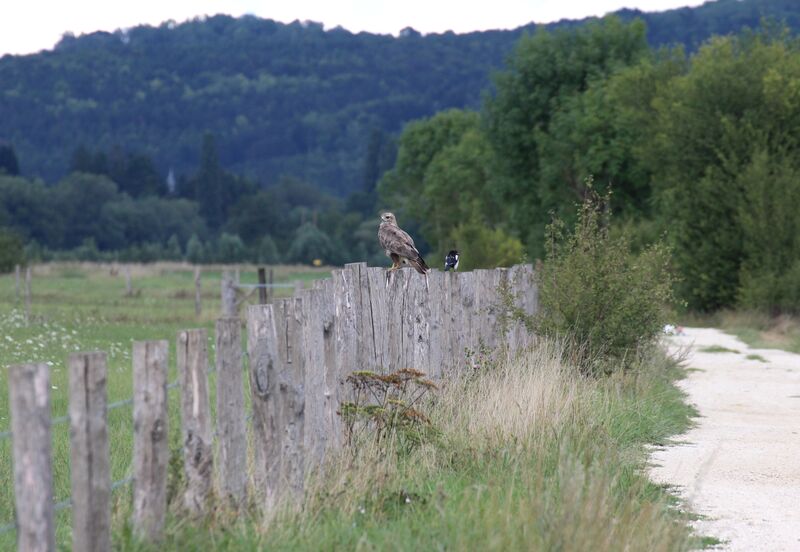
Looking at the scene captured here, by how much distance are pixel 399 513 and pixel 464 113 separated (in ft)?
282

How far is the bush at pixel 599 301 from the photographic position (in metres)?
15.3

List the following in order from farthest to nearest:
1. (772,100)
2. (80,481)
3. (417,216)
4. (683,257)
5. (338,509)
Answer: (417,216), (683,257), (772,100), (338,509), (80,481)

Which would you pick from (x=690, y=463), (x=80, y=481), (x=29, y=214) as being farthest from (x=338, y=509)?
(x=29, y=214)

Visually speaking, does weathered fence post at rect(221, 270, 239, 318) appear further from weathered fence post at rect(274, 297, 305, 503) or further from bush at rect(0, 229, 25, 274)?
bush at rect(0, 229, 25, 274)

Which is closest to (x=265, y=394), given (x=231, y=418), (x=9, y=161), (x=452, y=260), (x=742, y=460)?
(x=231, y=418)

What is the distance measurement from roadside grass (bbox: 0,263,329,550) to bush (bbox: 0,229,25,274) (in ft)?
5.86

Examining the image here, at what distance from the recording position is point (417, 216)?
91312 mm

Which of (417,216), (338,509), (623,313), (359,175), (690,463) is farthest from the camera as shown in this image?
(359,175)

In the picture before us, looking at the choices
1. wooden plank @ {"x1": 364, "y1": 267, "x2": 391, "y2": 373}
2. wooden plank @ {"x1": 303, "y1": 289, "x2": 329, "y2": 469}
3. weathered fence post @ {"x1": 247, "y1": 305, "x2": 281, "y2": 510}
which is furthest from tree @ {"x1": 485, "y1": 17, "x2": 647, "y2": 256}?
weathered fence post @ {"x1": 247, "y1": 305, "x2": 281, "y2": 510}

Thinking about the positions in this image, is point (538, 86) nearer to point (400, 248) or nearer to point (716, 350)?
point (716, 350)

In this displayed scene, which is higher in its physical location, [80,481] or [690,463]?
[80,481]

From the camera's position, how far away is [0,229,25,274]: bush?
70250mm

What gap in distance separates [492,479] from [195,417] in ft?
6.73

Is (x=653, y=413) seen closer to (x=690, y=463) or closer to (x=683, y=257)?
(x=690, y=463)
